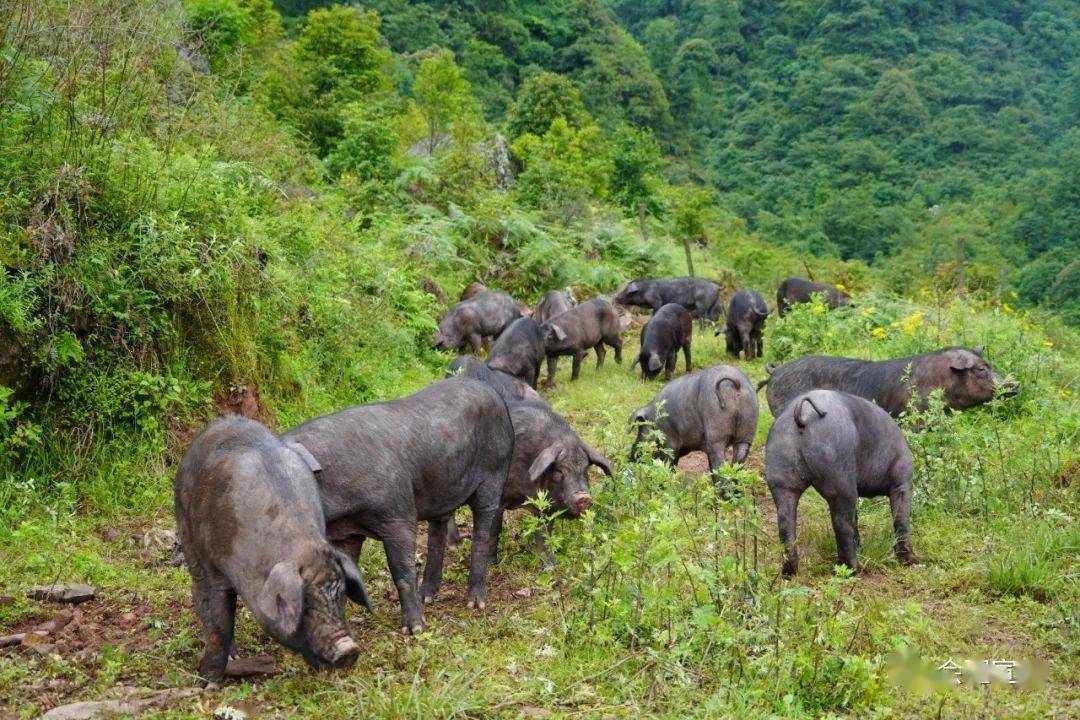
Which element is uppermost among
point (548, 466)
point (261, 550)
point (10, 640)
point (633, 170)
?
point (261, 550)

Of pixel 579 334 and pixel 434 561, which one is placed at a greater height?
pixel 434 561

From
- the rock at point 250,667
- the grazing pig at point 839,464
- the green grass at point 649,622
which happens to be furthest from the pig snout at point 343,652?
the grazing pig at point 839,464

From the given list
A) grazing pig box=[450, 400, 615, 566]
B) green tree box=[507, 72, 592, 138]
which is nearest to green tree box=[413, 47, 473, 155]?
green tree box=[507, 72, 592, 138]

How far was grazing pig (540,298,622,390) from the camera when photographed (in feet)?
48.2

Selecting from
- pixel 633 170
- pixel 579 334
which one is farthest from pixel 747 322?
pixel 633 170

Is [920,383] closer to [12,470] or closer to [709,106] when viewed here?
[12,470]

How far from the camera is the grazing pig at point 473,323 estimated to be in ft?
49.3

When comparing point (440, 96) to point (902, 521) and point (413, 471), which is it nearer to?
point (902, 521)

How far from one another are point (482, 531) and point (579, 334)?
28.7ft

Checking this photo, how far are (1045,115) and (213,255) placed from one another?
55240 millimetres

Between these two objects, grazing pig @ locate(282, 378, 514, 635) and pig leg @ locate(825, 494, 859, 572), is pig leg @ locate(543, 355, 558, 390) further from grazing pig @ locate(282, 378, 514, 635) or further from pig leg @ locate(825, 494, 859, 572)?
pig leg @ locate(825, 494, 859, 572)

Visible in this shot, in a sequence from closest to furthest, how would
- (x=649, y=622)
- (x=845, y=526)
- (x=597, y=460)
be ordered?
(x=649, y=622)
(x=845, y=526)
(x=597, y=460)

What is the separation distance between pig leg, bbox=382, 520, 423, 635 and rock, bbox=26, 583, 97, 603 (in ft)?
6.14

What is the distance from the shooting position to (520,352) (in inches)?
525
